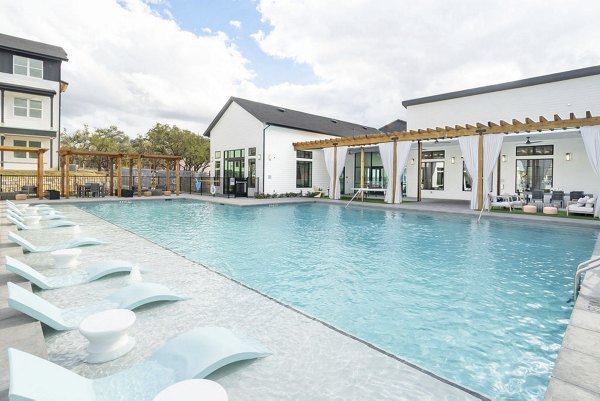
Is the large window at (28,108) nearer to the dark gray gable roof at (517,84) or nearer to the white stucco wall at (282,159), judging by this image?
the white stucco wall at (282,159)

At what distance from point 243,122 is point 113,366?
61.9 feet

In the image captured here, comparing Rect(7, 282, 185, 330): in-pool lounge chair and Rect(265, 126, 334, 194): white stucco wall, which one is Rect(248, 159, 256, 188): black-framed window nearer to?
Rect(265, 126, 334, 194): white stucco wall

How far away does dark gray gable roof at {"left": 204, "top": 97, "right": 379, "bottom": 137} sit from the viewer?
64.2ft

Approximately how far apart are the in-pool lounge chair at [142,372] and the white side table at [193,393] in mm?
454

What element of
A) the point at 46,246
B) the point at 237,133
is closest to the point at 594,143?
the point at 46,246

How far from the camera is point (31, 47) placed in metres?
21.7

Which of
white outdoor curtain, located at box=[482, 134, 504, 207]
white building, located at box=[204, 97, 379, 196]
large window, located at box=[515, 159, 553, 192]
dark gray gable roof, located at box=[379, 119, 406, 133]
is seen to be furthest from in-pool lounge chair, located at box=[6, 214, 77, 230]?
dark gray gable roof, located at box=[379, 119, 406, 133]

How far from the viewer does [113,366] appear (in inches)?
91.8

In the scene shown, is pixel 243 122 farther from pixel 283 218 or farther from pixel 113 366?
pixel 113 366

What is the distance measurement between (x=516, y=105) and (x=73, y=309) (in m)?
18.4

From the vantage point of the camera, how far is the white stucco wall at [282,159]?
746 inches

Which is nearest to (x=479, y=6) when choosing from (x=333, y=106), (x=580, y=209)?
(x=580, y=209)

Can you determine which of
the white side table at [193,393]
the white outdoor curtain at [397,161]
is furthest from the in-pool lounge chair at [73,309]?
the white outdoor curtain at [397,161]

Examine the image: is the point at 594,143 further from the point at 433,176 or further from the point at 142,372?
the point at 142,372
